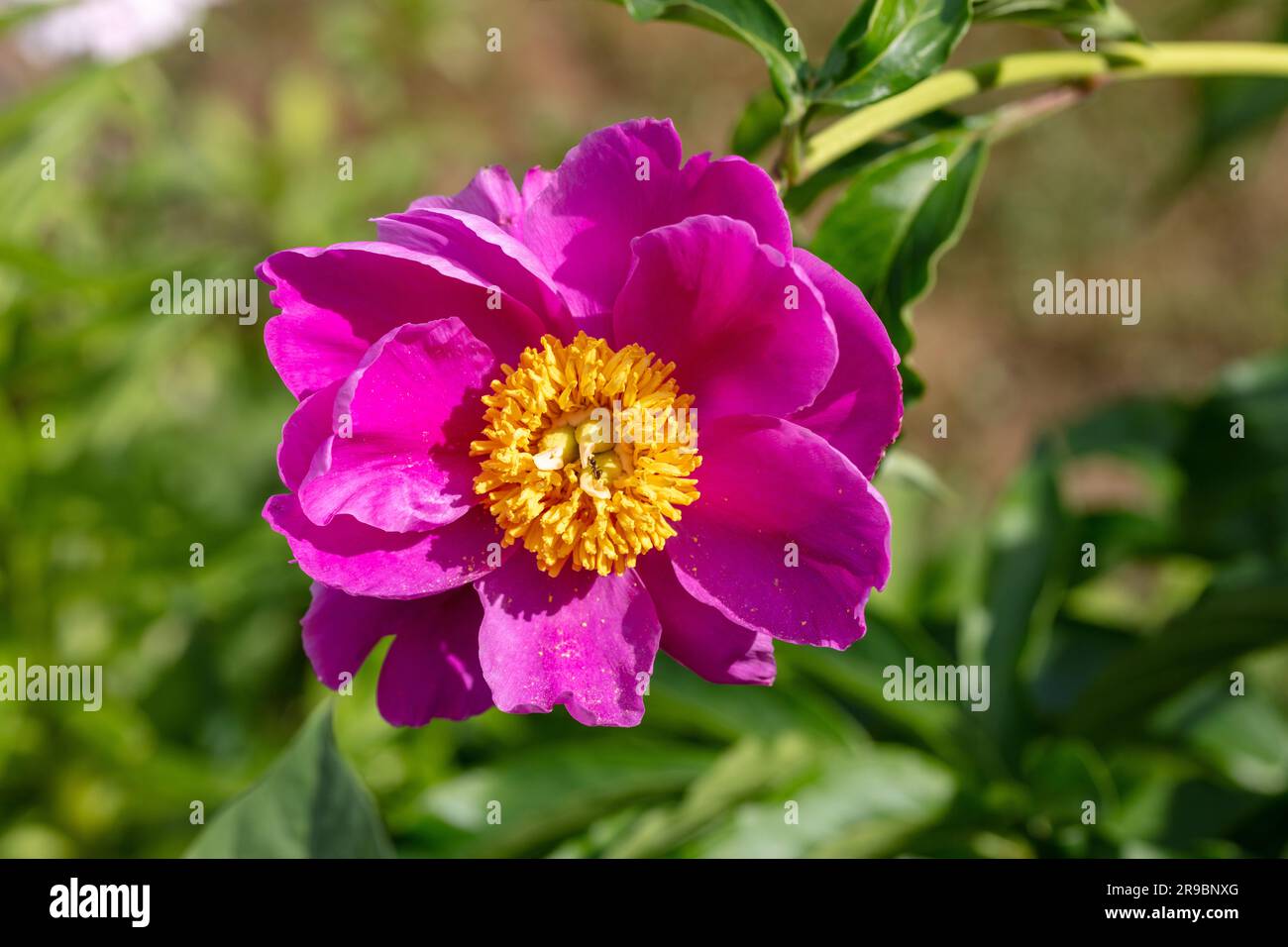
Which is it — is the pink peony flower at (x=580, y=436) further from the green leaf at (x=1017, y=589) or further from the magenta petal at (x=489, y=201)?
the green leaf at (x=1017, y=589)

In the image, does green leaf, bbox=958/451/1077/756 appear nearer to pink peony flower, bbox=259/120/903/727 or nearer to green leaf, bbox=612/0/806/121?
A: pink peony flower, bbox=259/120/903/727

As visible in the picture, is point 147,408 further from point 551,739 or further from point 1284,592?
point 1284,592

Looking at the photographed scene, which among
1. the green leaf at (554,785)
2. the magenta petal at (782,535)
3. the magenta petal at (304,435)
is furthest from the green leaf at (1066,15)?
the green leaf at (554,785)

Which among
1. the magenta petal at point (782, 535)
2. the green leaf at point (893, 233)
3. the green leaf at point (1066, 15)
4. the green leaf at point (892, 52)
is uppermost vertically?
the green leaf at point (1066, 15)

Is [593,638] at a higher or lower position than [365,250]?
lower

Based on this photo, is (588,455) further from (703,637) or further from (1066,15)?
(1066,15)

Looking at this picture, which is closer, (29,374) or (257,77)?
(29,374)

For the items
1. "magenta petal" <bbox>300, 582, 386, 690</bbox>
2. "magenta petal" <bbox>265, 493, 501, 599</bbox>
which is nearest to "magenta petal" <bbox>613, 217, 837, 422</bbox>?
"magenta petal" <bbox>265, 493, 501, 599</bbox>
